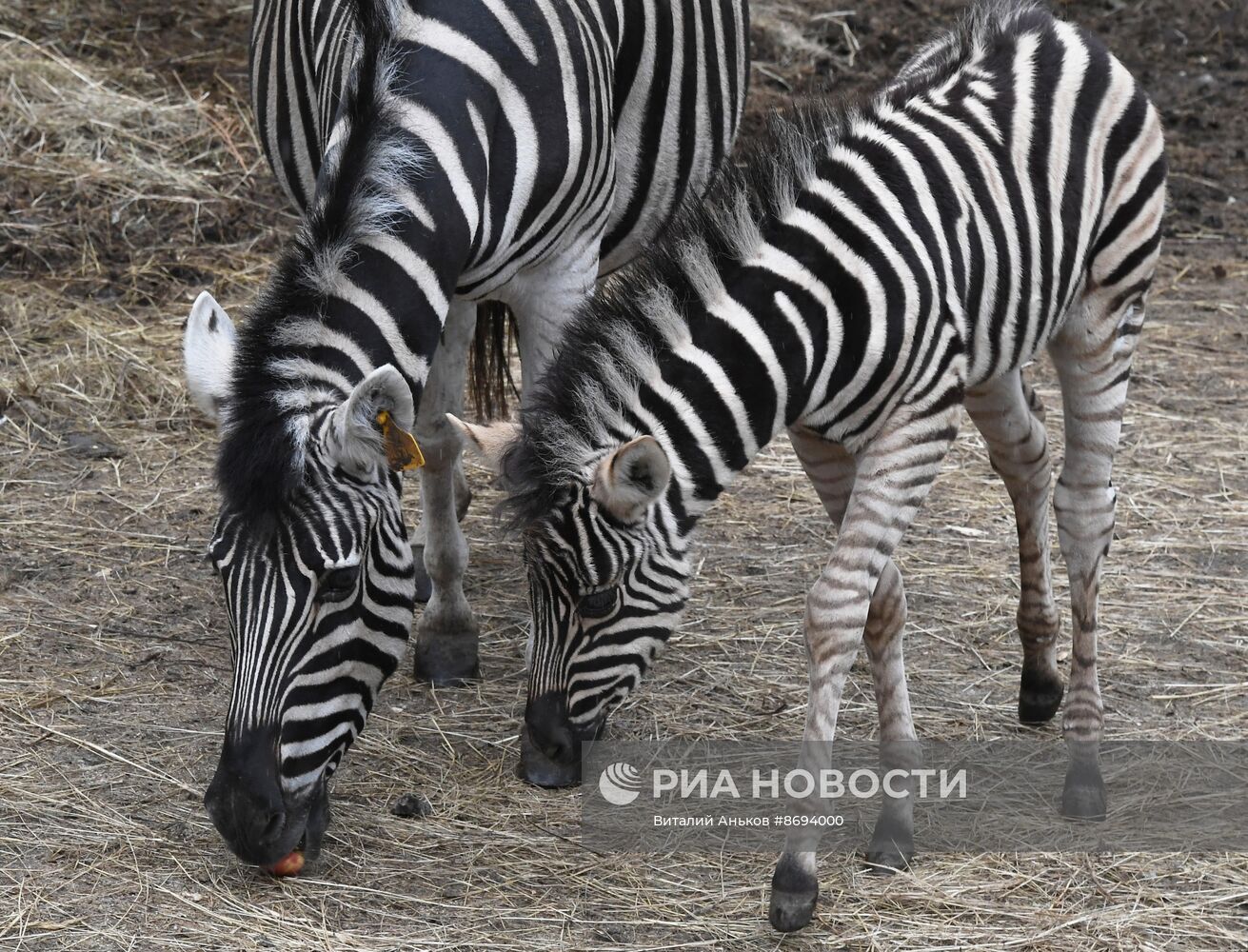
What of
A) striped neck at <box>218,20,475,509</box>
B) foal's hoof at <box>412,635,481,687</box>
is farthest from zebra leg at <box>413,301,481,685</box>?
striped neck at <box>218,20,475,509</box>

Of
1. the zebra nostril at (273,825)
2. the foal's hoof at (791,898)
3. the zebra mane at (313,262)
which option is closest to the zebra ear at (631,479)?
the zebra mane at (313,262)

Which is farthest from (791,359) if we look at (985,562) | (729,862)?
(985,562)

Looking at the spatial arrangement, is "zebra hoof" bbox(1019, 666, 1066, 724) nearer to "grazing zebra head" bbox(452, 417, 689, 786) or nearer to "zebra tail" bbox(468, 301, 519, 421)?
"grazing zebra head" bbox(452, 417, 689, 786)

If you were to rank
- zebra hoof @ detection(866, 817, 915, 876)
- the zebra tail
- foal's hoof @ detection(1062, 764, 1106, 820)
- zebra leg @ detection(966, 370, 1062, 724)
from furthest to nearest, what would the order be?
1. the zebra tail
2. zebra leg @ detection(966, 370, 1062, 724)
3. foal's hoof @ detection(1062, 764, 1106, 820)
4. zebra hoof @ detection(866, 817, 915, 876)

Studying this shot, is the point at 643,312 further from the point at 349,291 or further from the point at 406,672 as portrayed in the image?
the point at 406,672

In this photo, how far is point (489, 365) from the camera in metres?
6.89

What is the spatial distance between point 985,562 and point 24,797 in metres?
4.31

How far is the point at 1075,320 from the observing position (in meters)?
4.98

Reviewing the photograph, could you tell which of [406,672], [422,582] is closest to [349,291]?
[406,672]

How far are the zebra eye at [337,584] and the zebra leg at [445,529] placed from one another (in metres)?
1.72

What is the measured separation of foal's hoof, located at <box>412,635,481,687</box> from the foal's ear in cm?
188

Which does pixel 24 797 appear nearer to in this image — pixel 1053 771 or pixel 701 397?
pixel 701 397

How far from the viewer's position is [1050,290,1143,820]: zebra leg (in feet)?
16.3

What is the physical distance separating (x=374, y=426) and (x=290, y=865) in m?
1.42
